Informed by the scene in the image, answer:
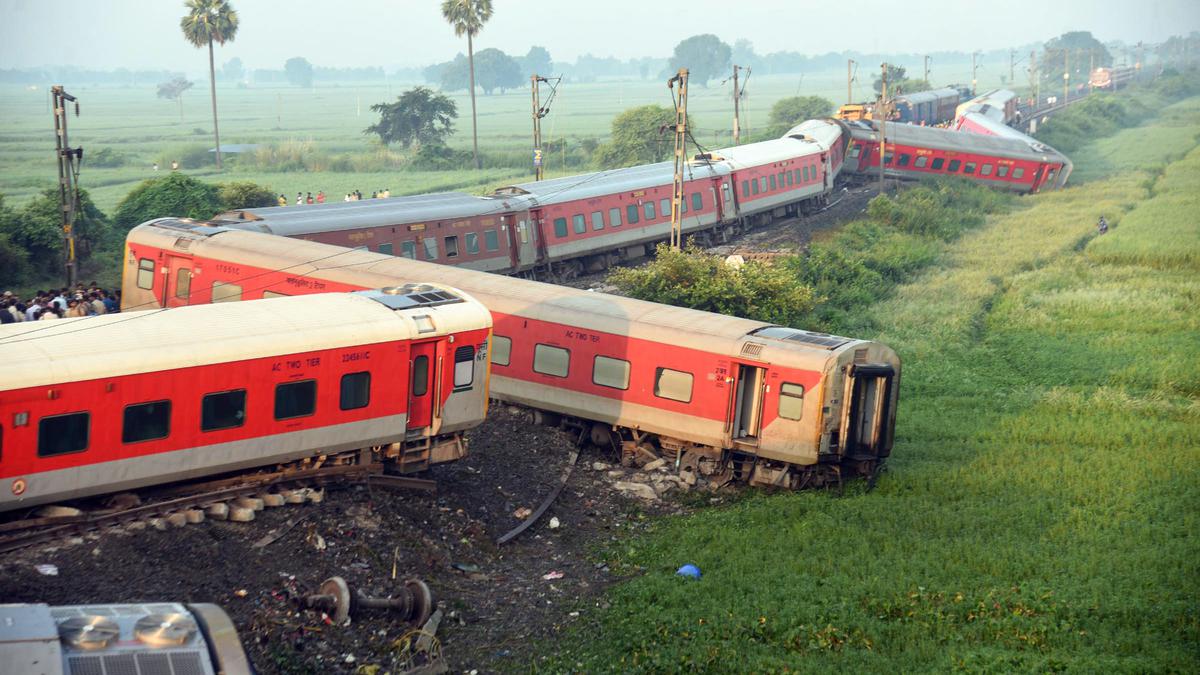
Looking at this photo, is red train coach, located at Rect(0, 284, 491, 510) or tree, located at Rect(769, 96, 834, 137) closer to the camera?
red train coach, located at Rect(0, 284, 491, 510)

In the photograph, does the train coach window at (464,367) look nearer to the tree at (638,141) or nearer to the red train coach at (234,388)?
the red train coach at (234,388)

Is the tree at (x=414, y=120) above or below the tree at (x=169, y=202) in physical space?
above

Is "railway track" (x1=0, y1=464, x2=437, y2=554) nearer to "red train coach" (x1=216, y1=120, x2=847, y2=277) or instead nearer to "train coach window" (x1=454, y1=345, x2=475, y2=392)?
"train coach window" (x1=454, y1=345, x2=475, y2=392)

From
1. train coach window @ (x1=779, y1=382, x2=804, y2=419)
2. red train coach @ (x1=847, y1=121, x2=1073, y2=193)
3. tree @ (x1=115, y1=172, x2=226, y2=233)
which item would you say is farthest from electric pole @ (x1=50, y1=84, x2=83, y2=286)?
red train coach @ (x1=847, y1=121, x2=1073, y2=193)

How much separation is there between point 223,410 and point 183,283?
1307 centimetres

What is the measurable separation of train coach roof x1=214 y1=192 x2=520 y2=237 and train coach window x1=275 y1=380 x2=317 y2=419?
44.5 feet

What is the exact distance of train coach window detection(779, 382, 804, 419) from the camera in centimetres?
2031

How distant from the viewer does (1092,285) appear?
44250mm

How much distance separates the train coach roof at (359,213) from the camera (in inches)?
1212

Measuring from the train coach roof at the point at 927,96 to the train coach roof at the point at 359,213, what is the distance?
61.7 m

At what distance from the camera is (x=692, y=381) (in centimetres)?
2136

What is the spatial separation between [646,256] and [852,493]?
77.4 feet

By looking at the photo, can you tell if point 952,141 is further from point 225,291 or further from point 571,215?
point 225,291

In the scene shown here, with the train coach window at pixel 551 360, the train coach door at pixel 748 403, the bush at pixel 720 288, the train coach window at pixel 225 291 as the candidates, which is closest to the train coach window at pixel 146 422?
the train coach window at pixel 551 360
